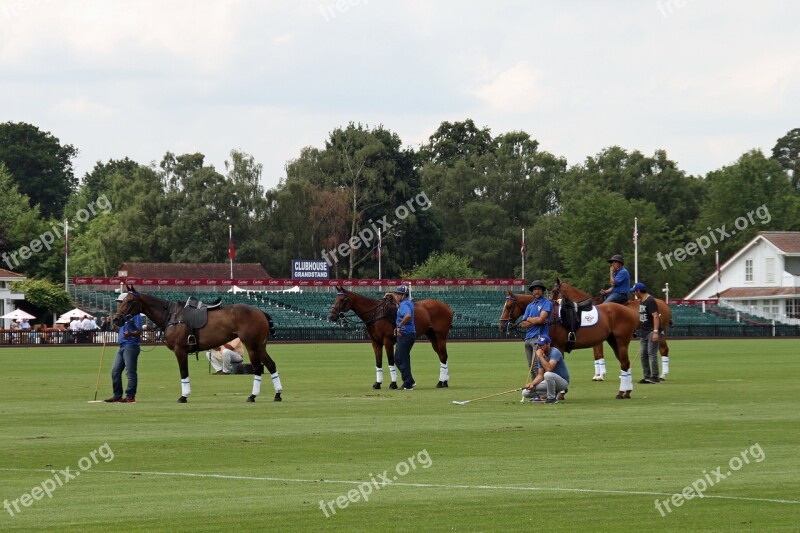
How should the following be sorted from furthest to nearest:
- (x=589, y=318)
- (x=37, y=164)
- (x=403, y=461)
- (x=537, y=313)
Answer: (x=37, y=164) → (x=589, y=318) → (x=537, y=313) → (x=403, y=461)

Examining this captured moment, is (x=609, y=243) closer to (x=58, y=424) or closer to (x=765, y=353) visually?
(x=765, y=353)

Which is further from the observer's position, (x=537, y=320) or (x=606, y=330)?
(x=606, y=330)

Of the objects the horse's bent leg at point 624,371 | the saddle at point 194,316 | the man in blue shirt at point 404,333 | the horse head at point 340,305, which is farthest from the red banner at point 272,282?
the horse's bent leg at point 624,371

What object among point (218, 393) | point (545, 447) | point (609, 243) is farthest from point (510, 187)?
point (545, 447)

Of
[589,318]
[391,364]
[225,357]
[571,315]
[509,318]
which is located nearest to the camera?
[571,315]

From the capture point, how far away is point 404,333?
2725 cm

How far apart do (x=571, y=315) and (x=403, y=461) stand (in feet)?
31.1

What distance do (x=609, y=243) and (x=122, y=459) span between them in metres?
103

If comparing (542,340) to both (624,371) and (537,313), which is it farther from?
(624,371)

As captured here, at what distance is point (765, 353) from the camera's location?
51.7 m

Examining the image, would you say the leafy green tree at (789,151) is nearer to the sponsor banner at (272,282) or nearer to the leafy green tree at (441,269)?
the leafy green tree at (441,269)

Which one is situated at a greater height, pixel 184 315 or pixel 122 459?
pixel 184 315

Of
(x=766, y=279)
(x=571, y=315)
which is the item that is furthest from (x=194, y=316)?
(x=766, y=279)

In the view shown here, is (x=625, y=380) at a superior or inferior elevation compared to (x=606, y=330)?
inferior
